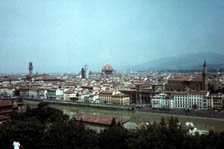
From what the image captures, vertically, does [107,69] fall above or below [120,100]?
above

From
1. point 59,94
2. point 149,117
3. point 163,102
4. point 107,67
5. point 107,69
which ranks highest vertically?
point 107,67

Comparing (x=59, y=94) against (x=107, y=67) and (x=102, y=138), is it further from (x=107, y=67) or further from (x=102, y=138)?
(x=107, y=67)

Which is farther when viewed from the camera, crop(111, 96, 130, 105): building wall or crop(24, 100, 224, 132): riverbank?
crop(111, 96, 130, 105): building wall

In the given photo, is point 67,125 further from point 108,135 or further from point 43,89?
point 43,89

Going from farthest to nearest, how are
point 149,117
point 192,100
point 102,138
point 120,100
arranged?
point 120,100 → point 192,100 → point 149,117 → point 102,138

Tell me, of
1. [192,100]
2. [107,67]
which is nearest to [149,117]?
[192,100]

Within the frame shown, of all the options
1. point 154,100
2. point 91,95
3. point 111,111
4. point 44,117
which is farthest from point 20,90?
point 44,117

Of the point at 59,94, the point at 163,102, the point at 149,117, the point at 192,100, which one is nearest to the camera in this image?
the point at 149,117

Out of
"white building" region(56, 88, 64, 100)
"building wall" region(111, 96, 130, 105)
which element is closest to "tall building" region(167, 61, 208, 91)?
"building wall" region(111, 96, 130, 105)

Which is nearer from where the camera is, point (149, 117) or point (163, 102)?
point (149, 117)

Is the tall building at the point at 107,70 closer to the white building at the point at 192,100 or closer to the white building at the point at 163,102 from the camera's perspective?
the white building at the point at 163,102

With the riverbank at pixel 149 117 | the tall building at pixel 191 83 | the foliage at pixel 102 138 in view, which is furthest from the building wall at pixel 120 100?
the foliage at pixel 102 138

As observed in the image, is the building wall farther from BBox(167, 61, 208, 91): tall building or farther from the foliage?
the foliage
